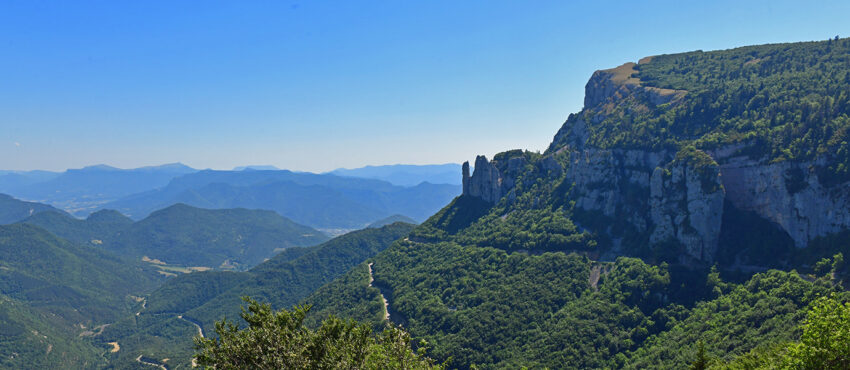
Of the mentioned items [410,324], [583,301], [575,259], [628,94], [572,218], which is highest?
[628,94]

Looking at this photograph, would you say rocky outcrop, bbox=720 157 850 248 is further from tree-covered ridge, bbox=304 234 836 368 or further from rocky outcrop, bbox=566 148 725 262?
tree-covered ridge, bbox=304 234 836 368

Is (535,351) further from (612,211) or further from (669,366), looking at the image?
(612,211)

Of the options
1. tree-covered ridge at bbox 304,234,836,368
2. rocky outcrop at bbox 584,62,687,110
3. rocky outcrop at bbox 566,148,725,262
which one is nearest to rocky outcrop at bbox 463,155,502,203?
rocky outcrop at bbox 566,148,725,262

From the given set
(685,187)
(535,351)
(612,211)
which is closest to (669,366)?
(535,351)

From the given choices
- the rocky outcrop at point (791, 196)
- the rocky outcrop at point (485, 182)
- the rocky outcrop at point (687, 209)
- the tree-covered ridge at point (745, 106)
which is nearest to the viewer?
the rocky outcrop at point (791, 196)

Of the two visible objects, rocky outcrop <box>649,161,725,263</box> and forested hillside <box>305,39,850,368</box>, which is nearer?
forested hillside <box>305,39,850,368</box>

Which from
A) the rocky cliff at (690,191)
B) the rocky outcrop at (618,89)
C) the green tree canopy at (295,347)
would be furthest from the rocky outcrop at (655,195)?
the green tree canopy at (295,347)

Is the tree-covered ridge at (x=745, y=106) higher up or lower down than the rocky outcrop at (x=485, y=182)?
higher up

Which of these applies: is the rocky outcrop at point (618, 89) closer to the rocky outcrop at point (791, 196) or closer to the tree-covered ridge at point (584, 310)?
the rocky outcrop at point (791, 196)
